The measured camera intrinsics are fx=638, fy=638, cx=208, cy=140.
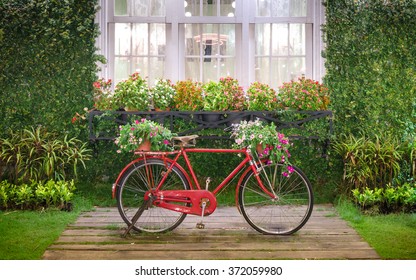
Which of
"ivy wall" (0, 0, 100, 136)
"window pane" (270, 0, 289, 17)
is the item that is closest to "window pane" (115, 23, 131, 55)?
"ivy wall" (0, 0, 100, 136)

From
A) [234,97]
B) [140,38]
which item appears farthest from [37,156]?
[234,97]

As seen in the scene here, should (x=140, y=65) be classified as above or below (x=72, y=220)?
above

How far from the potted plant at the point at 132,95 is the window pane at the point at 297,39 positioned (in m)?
1.73

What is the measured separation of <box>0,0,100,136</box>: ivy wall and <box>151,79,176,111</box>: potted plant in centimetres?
70

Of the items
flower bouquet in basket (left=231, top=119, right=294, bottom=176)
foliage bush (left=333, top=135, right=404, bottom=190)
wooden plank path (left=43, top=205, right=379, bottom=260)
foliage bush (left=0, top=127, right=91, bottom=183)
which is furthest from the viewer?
foliage bush (left=0, top=127, right=91, bottom=183)

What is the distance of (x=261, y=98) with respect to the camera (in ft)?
21.5

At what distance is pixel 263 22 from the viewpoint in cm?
701

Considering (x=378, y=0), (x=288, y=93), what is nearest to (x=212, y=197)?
(x=288, y=93)

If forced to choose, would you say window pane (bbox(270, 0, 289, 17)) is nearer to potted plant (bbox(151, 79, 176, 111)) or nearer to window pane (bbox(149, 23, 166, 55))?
window pane (bbox(149, 23, 166, 55))

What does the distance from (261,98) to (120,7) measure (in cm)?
189

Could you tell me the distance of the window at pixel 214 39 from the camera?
6.99 metres

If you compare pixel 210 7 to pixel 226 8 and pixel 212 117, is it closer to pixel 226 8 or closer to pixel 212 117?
pixel 226 8

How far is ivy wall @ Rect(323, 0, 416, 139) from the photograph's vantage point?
6766mm

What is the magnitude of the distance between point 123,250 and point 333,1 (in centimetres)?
359
